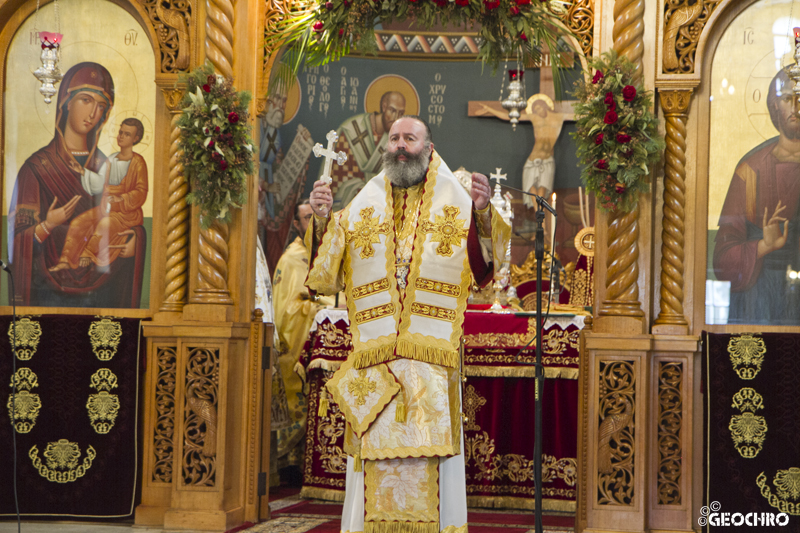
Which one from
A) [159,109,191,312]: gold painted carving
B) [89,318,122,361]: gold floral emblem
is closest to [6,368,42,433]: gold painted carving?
[89,318,122,361]: gold floral emblem

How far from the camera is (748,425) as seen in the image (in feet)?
17.8

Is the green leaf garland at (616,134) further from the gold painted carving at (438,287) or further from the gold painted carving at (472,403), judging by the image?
the gold painted carving at (472,403)

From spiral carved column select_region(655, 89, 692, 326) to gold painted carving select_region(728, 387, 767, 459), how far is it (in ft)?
1.93

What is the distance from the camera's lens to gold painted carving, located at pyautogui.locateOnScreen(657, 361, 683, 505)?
5.55m

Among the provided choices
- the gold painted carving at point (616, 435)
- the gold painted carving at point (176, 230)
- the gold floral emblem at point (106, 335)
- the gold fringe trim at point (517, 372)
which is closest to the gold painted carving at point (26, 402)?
the gold floral emblem at point (106, 335)

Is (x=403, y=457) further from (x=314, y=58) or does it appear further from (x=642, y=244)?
(x=314, y=58)

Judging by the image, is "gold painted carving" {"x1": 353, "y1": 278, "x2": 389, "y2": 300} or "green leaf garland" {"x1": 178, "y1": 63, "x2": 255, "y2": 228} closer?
"gold painted carving" {"x1": 353, "y1": 278, "x2": 389, "y2": 300}

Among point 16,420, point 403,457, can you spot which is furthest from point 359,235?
point 16,420

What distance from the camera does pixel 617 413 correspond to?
5.49 m

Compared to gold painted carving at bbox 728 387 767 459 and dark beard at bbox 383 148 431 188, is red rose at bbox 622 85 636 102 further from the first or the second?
gold painted carving at bbox 728 387 767 459

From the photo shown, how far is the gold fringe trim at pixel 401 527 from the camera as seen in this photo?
4.56 m

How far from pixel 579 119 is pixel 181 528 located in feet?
11.8

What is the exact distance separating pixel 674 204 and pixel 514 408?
1.92 meters

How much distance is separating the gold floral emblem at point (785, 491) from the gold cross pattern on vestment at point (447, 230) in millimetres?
2423
